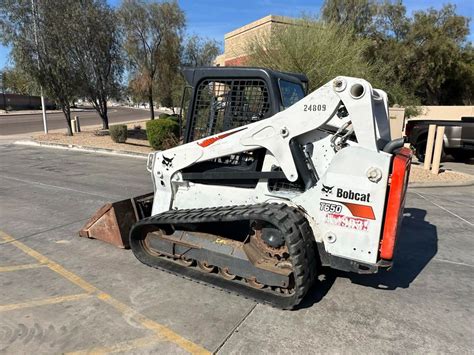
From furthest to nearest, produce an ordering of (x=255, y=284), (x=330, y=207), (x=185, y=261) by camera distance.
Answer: (x=185, y=261)
(x=255, y=284)
(x=330, y=207)

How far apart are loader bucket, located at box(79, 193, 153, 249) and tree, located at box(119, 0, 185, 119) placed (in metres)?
19.5

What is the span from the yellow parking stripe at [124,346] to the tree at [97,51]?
60.1 feet

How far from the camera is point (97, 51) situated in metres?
18.7

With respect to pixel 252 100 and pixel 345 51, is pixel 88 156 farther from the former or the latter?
pixel 252 100

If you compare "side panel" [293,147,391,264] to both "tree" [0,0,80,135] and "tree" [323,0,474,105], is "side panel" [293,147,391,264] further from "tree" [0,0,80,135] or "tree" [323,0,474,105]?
"tree" [323,0,474,105]

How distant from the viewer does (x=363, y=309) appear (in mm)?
3500

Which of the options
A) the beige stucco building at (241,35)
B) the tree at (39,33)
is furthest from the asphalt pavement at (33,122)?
the beige stucco building at (241,35)

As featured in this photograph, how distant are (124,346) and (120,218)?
2.05m

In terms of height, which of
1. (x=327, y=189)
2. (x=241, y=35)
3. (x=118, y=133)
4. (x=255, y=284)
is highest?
(x=241, y=35)

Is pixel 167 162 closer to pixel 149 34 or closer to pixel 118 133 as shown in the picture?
pixel 118 133

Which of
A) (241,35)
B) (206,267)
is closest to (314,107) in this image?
(206,267)

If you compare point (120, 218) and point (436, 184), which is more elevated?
point (120, 218)

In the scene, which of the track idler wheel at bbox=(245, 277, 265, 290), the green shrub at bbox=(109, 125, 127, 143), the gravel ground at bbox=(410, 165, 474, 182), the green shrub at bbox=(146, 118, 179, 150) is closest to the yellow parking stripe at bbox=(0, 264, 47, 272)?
the track idler wheel at bbox=(245, 277, 265, 290)

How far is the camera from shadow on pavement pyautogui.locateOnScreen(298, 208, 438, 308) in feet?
13.0
